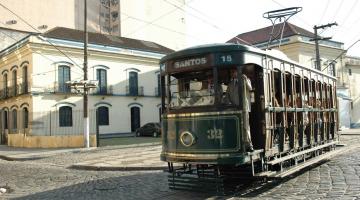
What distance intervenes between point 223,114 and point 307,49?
33.6 meters

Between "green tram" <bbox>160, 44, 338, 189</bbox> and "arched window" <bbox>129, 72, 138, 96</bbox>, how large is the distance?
30.3m

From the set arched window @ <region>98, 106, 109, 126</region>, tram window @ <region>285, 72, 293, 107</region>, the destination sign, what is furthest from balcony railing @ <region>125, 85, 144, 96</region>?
the destination sign

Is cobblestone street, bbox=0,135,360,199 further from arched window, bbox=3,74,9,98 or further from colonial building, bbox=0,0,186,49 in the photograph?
colonial building, bbox=0,0,186,49

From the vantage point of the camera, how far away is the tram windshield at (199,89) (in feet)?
28.6

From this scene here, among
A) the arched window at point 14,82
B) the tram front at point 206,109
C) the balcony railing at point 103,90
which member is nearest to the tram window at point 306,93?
the tram front at point 206,109

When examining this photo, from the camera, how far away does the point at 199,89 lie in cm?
898

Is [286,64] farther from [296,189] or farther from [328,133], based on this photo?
[328,133]

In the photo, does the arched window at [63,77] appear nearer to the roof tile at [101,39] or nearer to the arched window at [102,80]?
the roof tile at [101,39]

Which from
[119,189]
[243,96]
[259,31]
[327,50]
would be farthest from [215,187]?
[259,31]

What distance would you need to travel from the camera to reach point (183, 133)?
Answer: 895 cm

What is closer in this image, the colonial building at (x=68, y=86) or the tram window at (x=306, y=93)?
the tram window at (x=306, y=93)

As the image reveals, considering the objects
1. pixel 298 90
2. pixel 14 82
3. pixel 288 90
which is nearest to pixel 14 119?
pixel 14 82

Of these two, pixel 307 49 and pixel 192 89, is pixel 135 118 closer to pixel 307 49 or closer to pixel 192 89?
pixel 307 49

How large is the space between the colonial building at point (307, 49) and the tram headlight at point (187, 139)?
2888 cm
